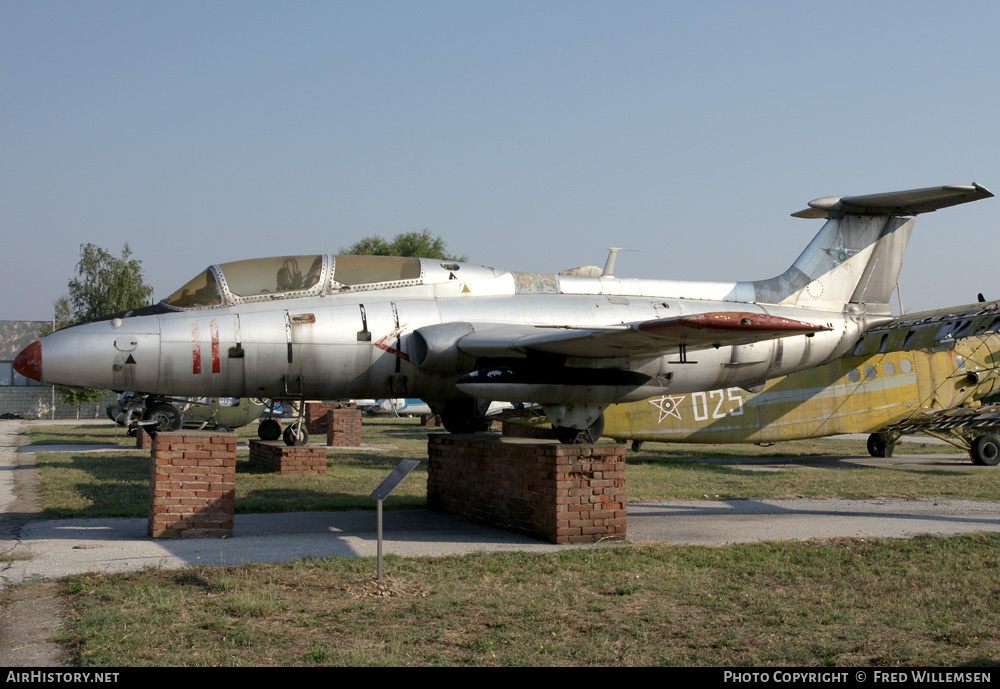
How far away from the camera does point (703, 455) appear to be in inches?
835

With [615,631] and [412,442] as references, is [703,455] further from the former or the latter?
[615,631]

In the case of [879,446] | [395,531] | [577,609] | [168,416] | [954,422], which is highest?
[168,416]

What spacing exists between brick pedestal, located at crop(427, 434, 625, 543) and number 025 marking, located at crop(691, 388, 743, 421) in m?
8.45

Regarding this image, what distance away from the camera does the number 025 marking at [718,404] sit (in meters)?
17.5

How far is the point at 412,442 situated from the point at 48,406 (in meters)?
45.5

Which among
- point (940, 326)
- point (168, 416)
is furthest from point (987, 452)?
point (168, 416)

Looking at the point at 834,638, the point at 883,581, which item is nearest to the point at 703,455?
the point at 883,581

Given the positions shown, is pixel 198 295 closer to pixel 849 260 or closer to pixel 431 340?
pixel 431 340

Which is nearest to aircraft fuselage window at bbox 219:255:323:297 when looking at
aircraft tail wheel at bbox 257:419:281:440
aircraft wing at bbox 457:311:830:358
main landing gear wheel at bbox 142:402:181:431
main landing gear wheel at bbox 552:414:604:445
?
aircraft wing at bbox 457:311:830:358

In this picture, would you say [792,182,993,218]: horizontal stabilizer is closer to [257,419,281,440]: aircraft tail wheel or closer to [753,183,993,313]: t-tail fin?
[753,183,993,313]: t-tail fin

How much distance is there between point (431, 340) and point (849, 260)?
6.59m

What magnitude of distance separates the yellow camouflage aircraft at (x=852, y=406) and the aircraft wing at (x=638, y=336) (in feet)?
27.6

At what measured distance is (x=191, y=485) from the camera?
9.00m

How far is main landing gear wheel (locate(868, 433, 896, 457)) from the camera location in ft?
67.0
